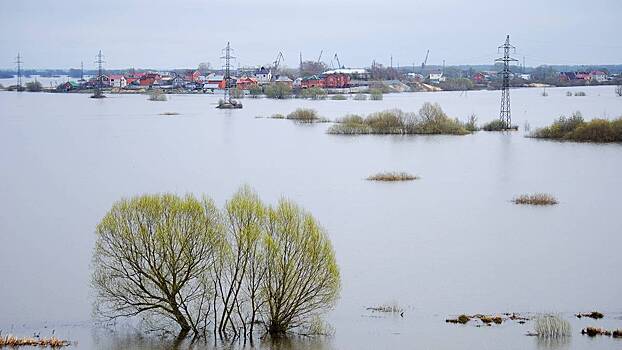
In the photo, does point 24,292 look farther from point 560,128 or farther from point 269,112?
point 269,112

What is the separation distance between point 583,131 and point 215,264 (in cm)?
1537

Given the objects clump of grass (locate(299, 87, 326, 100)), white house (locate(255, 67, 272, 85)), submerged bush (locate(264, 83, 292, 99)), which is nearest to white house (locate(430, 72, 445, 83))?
white house (locate(255, 67, 272, 85))

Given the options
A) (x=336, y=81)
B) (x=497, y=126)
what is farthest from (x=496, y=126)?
(x=336, y=81)

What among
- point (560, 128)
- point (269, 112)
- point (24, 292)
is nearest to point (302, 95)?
point (269, 112)

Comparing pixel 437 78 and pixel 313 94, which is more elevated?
pixel 437 78

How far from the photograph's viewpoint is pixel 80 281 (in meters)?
8.37

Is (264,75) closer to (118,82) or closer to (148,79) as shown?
(148,79)

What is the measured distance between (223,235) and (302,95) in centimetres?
3956

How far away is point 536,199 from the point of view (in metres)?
12.9

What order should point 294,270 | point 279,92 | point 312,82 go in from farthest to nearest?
point 312,82
point 279,92
point 294,270

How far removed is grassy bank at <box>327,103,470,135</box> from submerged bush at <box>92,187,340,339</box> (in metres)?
16.2

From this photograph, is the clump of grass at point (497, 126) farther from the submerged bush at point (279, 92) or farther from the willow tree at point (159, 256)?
the submerged bush at point (279, 92)

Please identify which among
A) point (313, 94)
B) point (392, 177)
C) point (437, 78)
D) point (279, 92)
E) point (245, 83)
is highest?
point (437, 78)

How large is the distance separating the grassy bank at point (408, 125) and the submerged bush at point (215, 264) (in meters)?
16.2
